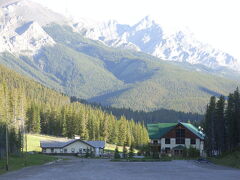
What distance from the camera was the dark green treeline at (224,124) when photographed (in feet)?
302

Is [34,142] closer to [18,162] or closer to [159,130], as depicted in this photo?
[159,130]

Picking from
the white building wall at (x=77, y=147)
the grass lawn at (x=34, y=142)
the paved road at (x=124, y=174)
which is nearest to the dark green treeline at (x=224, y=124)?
the paved road at (x=124, y=174)

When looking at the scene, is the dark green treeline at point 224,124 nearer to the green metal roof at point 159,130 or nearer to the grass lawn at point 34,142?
the green metal roof at point 159,130

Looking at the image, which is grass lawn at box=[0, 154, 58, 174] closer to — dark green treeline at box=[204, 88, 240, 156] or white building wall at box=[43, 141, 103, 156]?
dark green treeline at box=[204, 88, 240, 156]

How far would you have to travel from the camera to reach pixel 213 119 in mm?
102000

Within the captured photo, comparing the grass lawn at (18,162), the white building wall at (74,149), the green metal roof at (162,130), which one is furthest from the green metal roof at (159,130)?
the grass lawn at (18,162)

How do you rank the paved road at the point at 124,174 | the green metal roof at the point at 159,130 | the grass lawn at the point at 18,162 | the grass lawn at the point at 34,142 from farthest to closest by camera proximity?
the grass lawn at the point at 34,142, the green metal roof at the point at 159,130, the grass lawn at the point at 18,162, the paved road at the point at 124,174

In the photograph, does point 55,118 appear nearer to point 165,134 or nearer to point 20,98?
point 20,98

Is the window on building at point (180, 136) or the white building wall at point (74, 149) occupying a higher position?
the window on building at point (180, 136)

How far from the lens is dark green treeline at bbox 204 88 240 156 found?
302 feet

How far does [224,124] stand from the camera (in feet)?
326

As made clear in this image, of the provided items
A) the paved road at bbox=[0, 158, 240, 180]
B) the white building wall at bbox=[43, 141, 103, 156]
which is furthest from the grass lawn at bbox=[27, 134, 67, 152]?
the paved road at bbox=[0, 158, 240, 180]

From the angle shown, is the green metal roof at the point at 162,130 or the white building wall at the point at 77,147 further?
the white building wall at the point at 77,147

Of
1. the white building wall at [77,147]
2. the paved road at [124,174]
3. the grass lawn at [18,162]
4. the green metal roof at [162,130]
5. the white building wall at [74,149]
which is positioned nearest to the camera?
the paved road at [124,174]
